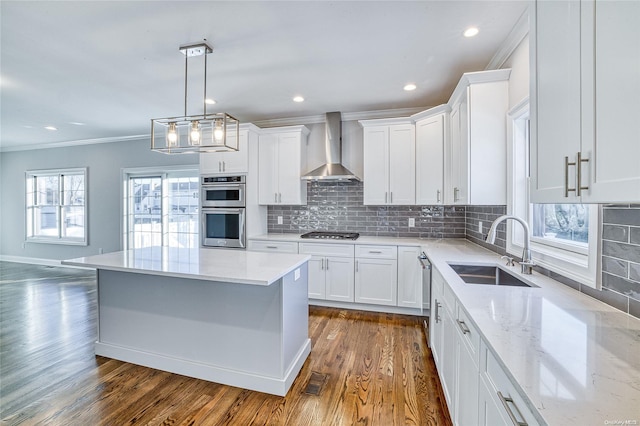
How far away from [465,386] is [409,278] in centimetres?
201

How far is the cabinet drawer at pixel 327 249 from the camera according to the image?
11.5ft

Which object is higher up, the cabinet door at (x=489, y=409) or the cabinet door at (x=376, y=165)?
the cabinet door at (x=376, y=165)

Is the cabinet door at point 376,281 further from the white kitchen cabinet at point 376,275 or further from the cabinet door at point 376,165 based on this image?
the cabinet door at point 376,165

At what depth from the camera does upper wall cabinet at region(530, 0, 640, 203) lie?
0.73 meters

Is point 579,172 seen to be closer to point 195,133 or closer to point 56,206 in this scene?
point 195,133

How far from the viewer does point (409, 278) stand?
3303 millimetres

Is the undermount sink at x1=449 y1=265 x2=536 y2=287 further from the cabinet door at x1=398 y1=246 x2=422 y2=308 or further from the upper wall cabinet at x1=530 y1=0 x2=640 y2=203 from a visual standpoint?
the upper wall cabinet at x1=530 y1=0 x2=640 y2=203

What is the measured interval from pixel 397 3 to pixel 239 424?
2879 millimetres

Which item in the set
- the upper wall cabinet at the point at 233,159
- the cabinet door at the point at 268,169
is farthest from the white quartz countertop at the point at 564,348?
the upper wall cabinet at the point at 233,159

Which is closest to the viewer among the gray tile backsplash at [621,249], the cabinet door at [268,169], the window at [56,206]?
the gray tile backsplash at [621,249]

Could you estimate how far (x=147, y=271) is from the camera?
75.0 inches

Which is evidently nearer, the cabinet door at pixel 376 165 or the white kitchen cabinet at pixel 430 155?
the white kitchen cabinet at pixel 430 155

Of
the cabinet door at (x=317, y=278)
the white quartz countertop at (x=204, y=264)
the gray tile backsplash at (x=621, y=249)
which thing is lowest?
the cabinet door at (x=317, y=278)

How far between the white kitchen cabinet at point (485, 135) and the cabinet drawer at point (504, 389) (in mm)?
1588
